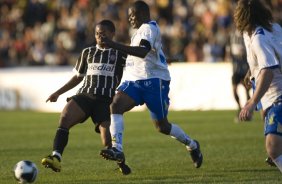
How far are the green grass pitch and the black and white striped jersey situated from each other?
1.07 metres

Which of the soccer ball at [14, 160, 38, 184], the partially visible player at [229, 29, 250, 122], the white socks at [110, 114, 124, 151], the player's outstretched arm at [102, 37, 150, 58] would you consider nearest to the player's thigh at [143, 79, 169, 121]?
the white socks at [110, 114, 124, 151]

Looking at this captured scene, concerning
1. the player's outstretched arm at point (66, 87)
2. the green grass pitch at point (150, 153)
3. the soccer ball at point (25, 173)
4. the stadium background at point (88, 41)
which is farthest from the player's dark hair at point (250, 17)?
the stadium background at point (88, 41)

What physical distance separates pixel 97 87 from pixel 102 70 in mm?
228

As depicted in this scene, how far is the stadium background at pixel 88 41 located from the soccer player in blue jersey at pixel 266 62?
53.9 feet

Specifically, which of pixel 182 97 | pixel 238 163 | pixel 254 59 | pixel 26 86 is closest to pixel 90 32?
pixel 26 86

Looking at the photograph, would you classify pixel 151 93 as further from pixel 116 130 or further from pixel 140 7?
pixel 140 7

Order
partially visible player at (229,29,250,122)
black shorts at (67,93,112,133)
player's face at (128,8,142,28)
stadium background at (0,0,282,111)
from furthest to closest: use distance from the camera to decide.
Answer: stadium background at (0,0,282,111) < partially visible player at (229,29,250,122) < black shorts at (67,93,112,133) < player's face at (128,8,142,28)

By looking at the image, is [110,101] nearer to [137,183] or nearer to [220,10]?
[137,183]

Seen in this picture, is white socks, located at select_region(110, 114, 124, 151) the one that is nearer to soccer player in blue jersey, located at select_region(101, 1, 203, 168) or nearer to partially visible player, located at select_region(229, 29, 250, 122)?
soccer player in blue jersey, located at select_region(101, 1, 203, 168)

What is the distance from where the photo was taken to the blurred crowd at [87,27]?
28.4 meters

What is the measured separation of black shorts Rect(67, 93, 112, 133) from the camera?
11.0 m

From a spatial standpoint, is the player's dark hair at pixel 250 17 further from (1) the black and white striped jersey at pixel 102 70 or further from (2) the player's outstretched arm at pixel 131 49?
(1) the black and white striped jersey at pixel 102 70

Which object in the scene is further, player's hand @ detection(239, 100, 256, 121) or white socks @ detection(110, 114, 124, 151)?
white socks @ detection(110, 114, 124, 151)

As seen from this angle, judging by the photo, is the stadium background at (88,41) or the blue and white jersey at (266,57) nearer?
the blue and white jersey at (266,57)
